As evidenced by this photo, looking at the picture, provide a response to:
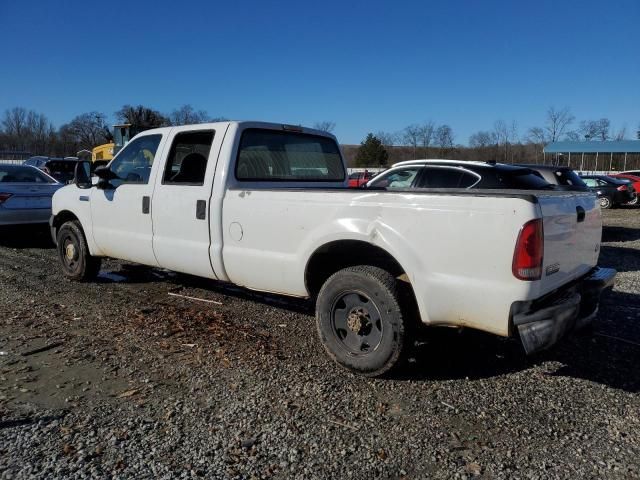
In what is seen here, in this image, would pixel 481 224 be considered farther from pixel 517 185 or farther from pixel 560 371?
pixel 517 185

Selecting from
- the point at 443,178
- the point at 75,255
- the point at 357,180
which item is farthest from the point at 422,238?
the point at 357,180

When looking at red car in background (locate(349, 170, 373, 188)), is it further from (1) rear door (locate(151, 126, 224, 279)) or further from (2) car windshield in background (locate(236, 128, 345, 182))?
(1) rear door (locate(151, 126, 224, 279))

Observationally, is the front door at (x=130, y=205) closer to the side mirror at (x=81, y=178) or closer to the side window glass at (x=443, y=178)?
the side mirror at (x=81, y=178)

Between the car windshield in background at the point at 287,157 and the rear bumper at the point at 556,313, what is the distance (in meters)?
2.80

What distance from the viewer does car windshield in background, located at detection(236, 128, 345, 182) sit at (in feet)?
16.5

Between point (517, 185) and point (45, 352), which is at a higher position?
point (517, 185)

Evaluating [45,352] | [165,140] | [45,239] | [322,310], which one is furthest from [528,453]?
[45,239]

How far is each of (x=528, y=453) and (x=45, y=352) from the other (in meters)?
3.70

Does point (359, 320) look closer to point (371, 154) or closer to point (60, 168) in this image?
point (60, 168)

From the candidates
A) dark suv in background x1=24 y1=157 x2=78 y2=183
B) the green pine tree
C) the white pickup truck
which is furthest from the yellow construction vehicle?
the green pine tree

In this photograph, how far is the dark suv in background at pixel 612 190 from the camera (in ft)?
72.0

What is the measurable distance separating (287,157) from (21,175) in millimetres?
6950

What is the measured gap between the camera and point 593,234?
409 centimetres

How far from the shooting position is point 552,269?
335 centimetres
